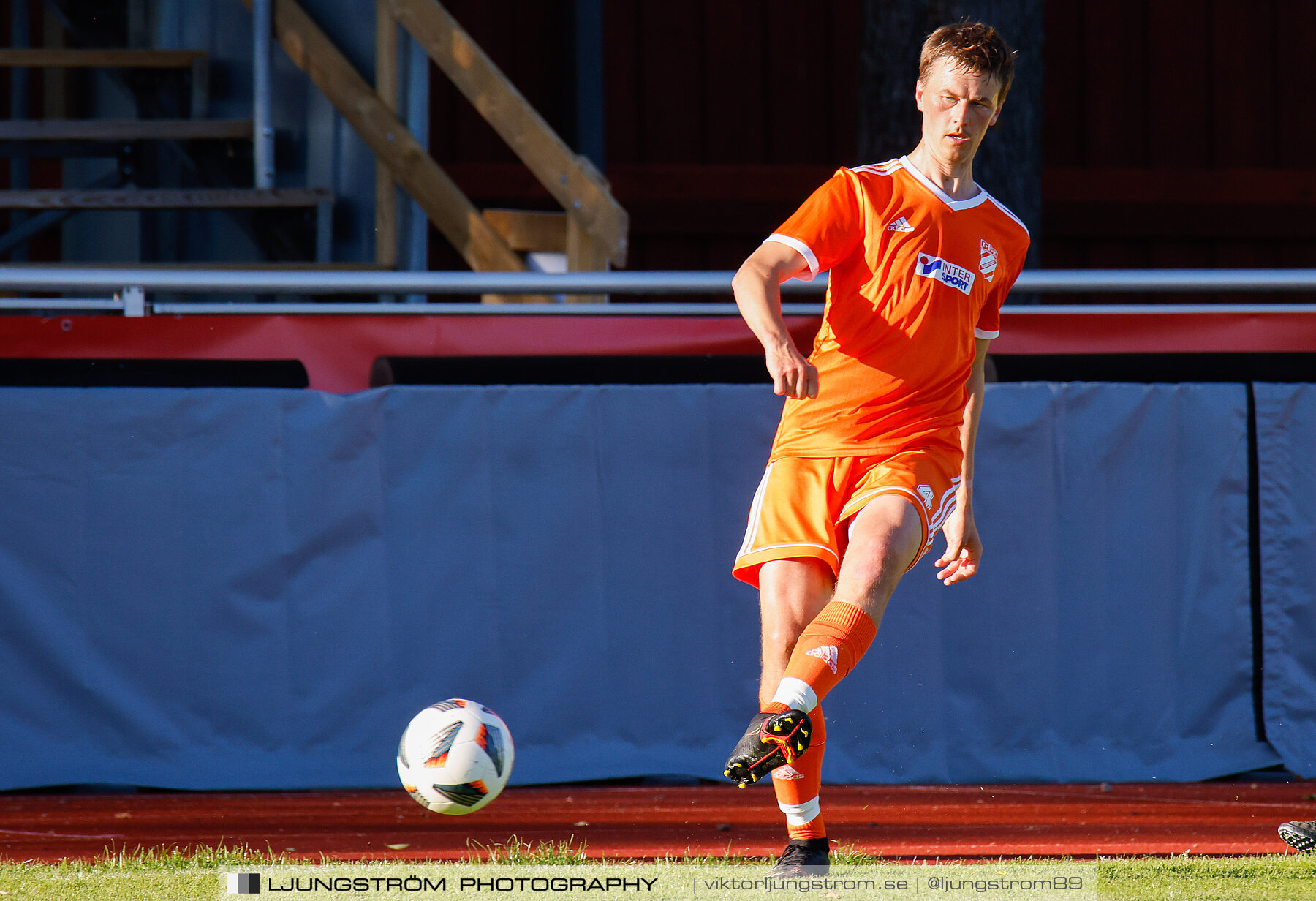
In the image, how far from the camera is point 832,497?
371cm

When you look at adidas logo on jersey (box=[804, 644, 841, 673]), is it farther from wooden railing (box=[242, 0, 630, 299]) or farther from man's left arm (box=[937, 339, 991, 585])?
wooden railing (box=[242, 0, 630, 299])

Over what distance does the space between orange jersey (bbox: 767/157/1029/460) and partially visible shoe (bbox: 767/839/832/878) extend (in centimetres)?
106

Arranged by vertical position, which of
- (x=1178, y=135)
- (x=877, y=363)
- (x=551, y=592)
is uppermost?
(x=1178, y=135)

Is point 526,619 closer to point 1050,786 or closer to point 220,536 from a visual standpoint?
point 220,536

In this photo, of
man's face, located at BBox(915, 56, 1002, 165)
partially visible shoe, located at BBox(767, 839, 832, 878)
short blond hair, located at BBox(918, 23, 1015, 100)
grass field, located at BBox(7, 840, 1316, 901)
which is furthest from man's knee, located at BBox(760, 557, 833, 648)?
short blond hair, located at BBox(918, 23, 1015, 100)

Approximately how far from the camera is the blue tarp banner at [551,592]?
5.75m

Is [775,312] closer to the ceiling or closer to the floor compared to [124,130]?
closer to the floor

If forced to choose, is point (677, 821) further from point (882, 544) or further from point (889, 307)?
point (889, 307)

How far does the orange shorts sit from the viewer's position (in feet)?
12.0

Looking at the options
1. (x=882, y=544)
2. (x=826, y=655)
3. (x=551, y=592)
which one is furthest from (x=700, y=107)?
(x=826, y=655)

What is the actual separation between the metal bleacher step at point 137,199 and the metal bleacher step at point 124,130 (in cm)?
38

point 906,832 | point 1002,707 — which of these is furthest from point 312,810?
point 1002,707

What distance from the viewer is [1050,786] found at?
583 centimetres

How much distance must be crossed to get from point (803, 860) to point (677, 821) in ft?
4.68
